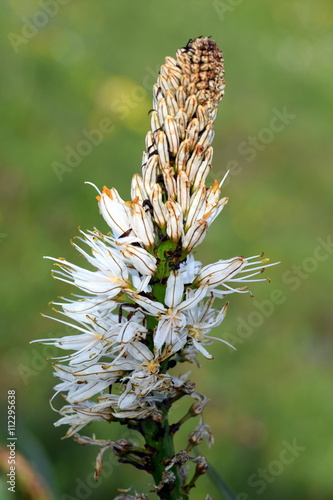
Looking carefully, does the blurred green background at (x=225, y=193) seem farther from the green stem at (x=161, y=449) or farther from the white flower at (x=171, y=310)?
the white flower at (x=171, y=310)

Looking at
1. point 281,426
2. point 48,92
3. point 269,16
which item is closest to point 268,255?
point 281,426

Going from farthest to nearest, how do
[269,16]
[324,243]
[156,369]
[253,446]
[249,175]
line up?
[269,16]
[249,175]
[324,243]
[253,446]
[156,369]

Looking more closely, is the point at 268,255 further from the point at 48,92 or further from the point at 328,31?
the point at 328,31

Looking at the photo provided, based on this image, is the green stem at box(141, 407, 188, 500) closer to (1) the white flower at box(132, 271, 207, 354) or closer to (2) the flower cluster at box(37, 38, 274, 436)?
(2) the flower cluster at box(37, 38, 274, 436)

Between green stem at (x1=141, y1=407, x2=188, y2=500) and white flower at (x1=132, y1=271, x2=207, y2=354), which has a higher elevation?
white flower at (x1=132, y1=271, x2=207, y2=354)

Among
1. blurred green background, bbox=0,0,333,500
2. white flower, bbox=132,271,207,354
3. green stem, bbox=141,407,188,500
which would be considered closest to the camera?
white flower, bbox=132,271,207,354

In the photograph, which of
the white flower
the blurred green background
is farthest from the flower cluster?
the blurred green background

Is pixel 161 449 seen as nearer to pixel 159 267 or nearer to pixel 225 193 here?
pixel 159 267
